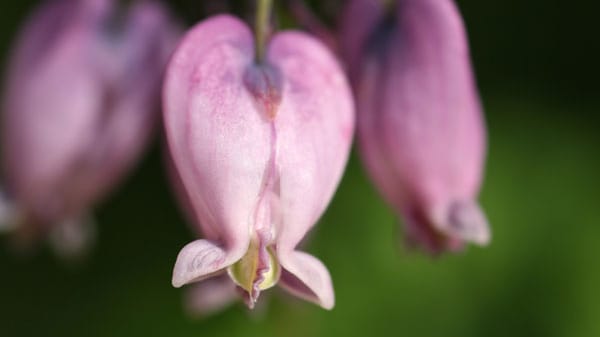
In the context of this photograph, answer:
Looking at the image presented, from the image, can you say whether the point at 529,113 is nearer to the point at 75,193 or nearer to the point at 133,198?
the point at 133,198

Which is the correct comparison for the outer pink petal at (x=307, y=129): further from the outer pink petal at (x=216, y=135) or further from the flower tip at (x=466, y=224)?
the flower tip at (x=466, y=224)

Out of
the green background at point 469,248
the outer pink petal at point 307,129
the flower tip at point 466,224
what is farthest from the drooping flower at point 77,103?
the green background at point 469,248

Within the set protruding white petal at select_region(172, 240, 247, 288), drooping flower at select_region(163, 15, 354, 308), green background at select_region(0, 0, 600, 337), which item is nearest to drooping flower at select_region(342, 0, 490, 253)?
drooping flower at select_region(163, 15, 354, 308)

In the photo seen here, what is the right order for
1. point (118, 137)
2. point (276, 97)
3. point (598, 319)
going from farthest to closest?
point (598, 319)
point (118, 137)
point (276, 97)

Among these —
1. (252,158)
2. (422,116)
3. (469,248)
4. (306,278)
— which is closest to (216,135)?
(252,158)

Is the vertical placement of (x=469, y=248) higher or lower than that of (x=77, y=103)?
lower


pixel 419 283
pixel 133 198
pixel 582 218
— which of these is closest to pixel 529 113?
pixel 582 218

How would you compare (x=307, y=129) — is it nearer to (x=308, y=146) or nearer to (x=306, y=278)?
(x=308, y=146)
